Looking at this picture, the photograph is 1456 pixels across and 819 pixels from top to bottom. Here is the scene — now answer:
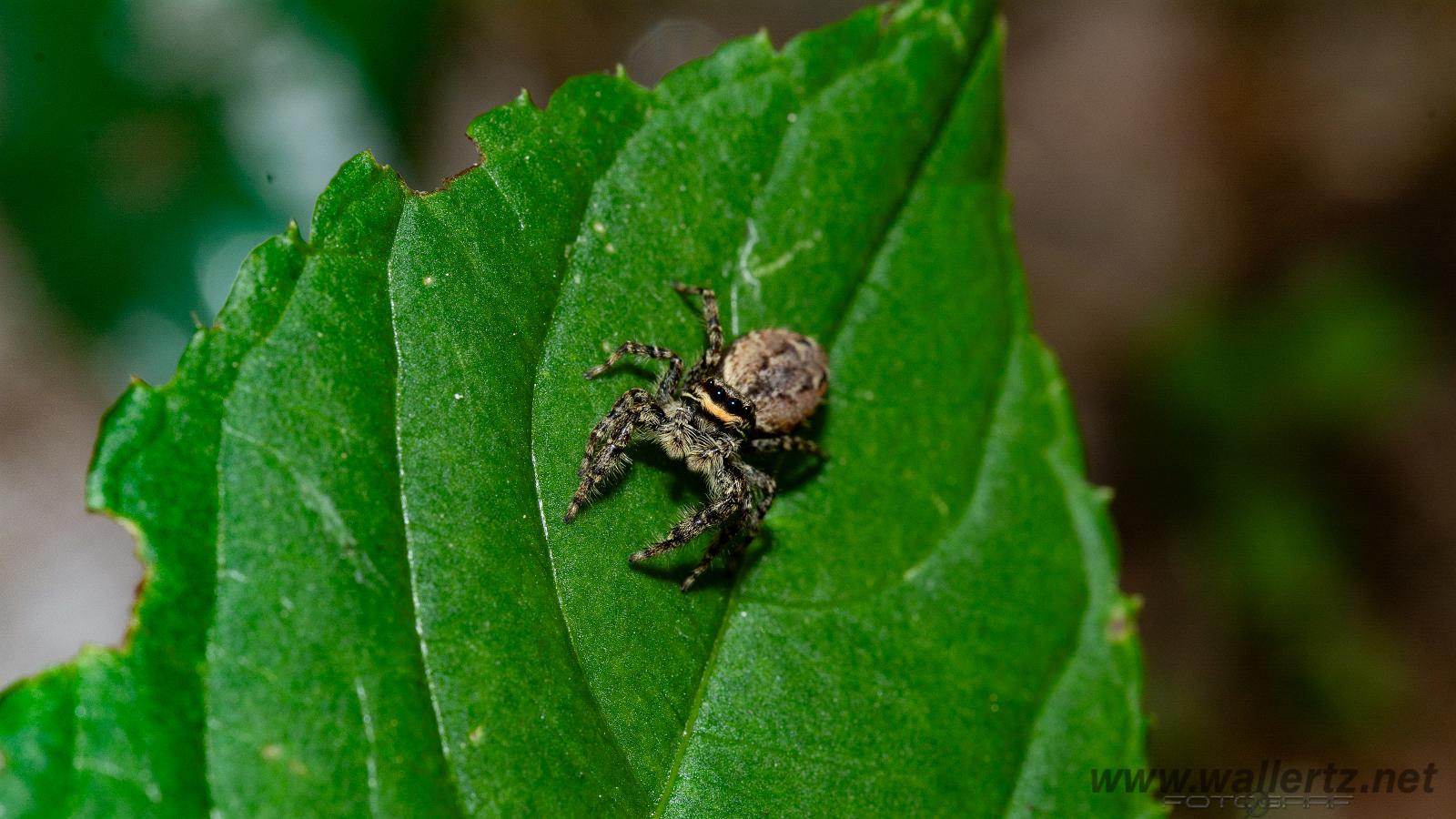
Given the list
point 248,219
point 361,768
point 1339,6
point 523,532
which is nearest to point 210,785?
point 361,768

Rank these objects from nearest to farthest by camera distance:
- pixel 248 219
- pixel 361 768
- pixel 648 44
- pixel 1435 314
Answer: pixel 361 768
pixel 248 219
pixel 1435 314
pixel 648 44

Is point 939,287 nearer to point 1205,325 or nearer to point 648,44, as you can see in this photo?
point 1205,325

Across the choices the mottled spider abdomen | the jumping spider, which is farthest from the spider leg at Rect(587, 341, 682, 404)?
the mottled spider abdomen

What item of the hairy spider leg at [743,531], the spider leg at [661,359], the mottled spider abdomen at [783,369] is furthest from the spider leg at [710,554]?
the spider leg at [661,359]

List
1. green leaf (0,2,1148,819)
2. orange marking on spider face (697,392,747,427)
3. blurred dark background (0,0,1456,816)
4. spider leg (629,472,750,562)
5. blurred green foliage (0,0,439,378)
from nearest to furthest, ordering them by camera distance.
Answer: green leaf (0,2,1148,819) < spider leg (629,472,750,562) < orange marking on spider face (697,392,747,427) < blurred green foliage (0,0,439,378) < blurred dark background (0,0,1456,816)

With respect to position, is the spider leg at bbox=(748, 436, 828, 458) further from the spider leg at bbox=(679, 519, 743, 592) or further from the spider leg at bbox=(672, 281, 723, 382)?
the spider leg at bbox=(679, 519, 743, 592)

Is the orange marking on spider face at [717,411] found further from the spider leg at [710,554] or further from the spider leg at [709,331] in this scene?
the spider leg at [710,554]
